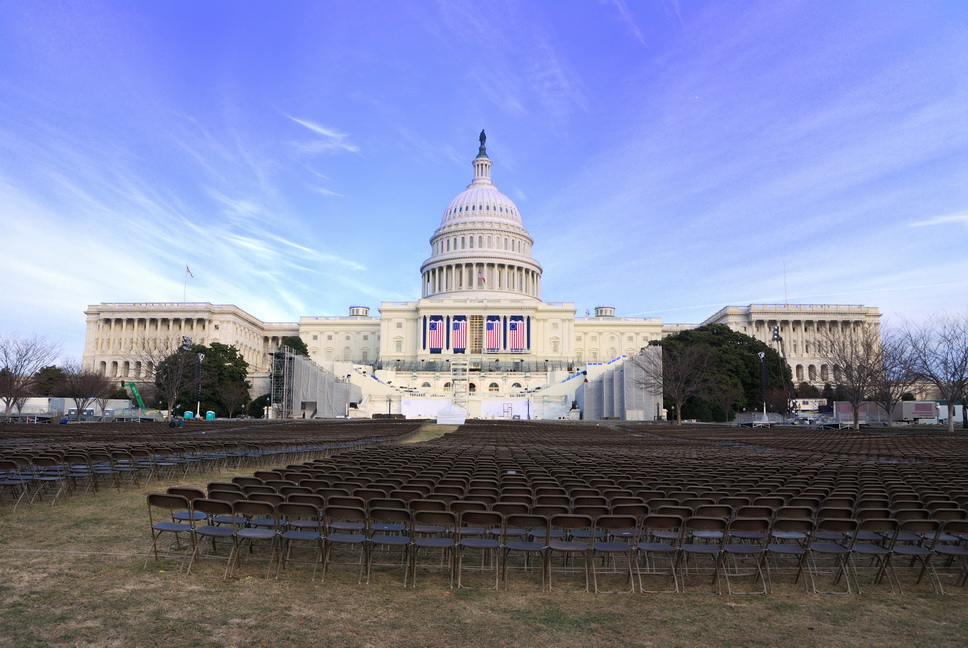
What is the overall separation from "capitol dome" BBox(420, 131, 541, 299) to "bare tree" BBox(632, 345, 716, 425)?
186 ft

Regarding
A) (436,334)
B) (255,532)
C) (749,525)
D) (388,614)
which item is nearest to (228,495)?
(255,532)

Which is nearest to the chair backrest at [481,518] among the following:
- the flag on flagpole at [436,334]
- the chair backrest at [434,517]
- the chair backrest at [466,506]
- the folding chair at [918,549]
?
the chair backrest at [434,517]

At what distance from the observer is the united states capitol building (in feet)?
311

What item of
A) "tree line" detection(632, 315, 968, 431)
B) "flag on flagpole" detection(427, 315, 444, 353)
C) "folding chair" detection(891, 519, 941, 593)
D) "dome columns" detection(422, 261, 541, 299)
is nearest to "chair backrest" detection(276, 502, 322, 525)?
"folding chair" detection(891, 519, 941, 593)

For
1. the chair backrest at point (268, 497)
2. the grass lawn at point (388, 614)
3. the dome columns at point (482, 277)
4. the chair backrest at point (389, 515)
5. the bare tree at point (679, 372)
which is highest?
the dome columns at point (482, 277)

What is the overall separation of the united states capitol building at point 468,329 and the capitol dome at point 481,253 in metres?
0.23

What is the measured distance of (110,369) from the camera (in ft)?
383

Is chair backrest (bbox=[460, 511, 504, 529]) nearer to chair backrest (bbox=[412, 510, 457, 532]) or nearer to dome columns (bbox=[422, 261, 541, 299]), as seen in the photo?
chair backrest (bbox=[412, 510, 457, 532])

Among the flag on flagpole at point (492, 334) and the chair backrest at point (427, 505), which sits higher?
the flag on flagpole at point (492, 334)

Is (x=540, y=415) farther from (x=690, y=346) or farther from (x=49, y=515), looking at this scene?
(x=49, y=515)

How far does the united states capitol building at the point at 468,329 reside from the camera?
9469cm

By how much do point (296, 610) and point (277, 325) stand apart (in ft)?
445

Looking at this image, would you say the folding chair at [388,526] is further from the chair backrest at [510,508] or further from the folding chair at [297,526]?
the chair backrest at [510,508]

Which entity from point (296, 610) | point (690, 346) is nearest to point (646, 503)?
point (296, 610)
